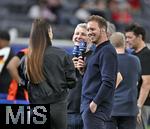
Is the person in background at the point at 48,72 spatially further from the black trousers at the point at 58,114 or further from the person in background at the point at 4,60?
the person in background at the point at 4,60

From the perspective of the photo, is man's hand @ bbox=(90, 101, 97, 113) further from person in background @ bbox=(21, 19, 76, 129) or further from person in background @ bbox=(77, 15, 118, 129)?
person in background @ bbox=(21, 19, 76, 129)

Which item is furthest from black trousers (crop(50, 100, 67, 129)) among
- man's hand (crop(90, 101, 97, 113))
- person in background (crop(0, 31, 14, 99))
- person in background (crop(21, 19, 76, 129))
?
person in background (crop(0, 31, 14, 99))

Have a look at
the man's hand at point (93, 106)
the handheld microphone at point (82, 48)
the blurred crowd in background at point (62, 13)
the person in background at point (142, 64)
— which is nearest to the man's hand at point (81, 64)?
the handheld microphone at point (82, 48)

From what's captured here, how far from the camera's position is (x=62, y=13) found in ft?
65.4

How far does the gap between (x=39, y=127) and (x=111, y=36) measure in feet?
5.32

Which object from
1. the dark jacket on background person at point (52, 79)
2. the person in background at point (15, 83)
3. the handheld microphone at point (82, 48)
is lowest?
the person in background at point (15, 83)

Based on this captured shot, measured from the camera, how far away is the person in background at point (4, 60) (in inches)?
471

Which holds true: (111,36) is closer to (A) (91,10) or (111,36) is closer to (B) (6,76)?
(B) (6,76)

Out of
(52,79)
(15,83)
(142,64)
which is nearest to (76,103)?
(52,79)

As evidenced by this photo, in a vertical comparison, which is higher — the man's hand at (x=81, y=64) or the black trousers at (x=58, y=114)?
the man's hand at (x=81, y=64)

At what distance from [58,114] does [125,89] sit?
134 centimetres

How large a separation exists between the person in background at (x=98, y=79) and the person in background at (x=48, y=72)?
24cm

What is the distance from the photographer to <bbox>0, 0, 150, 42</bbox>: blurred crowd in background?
758 inches

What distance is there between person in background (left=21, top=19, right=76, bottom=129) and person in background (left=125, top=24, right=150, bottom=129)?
1647mm
